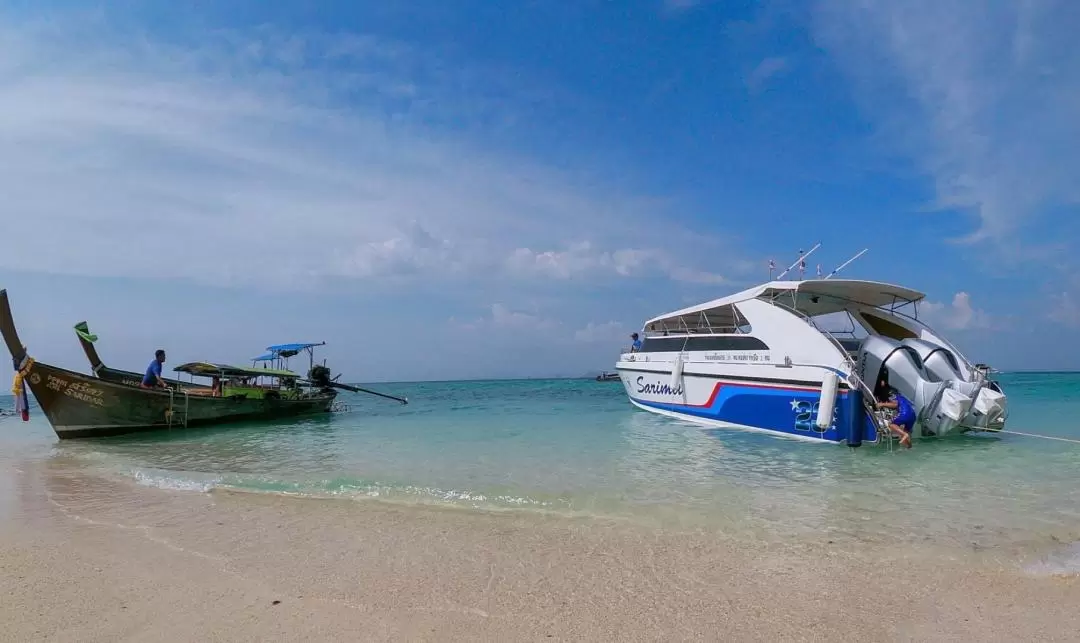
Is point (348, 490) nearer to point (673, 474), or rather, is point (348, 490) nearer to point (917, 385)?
point (673, 474)

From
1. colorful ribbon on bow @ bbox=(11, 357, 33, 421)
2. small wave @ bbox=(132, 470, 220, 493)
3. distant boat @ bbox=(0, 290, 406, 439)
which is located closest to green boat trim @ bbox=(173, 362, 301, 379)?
distant boat @ bbox=(0, 290, 406, 439)

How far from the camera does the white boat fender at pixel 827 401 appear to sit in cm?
1258

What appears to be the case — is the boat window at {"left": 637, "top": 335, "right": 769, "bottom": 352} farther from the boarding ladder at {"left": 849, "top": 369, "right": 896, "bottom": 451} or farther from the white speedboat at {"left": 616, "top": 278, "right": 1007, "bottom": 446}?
the boarding ladder at {"left": 849, "top": 369, "right": 896, "bottom": 451}

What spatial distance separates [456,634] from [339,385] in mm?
23449

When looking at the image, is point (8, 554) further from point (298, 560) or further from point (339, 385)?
point (339, 385)

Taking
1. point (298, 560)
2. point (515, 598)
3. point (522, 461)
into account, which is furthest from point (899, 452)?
point (298, 560)

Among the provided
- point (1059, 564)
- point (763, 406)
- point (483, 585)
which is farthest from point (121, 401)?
point (1059, 564)

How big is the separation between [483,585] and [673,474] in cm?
552

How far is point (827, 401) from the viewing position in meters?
12.6

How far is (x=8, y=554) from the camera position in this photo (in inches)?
204

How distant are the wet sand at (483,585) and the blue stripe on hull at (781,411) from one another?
7.76 metres

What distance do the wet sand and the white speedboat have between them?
8.05m

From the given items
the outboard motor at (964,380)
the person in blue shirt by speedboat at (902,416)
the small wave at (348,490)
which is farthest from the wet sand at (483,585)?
the outboard motor at (964,380)

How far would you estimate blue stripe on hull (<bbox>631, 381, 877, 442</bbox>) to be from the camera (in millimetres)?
12516
